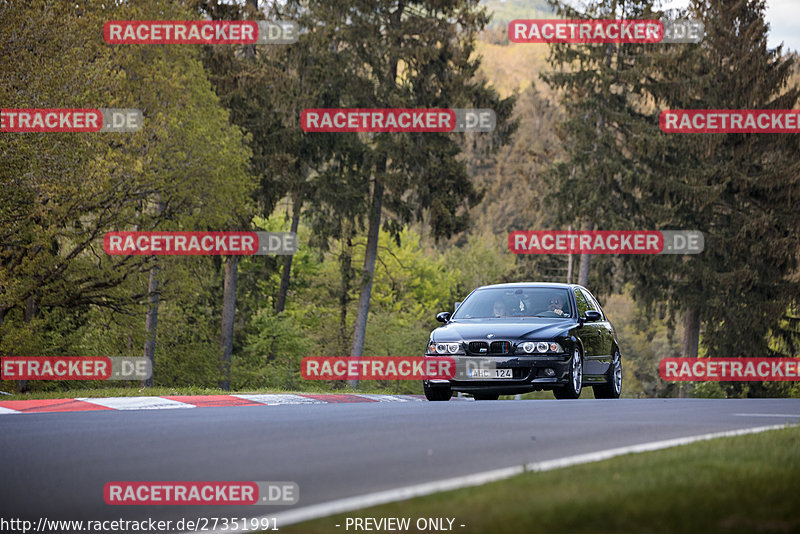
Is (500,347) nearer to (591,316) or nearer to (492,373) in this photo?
(492,373)

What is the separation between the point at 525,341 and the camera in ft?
52.1

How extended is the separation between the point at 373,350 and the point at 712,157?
1689 centimetres

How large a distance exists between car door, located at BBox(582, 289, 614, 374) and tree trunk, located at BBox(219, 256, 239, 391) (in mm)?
21177

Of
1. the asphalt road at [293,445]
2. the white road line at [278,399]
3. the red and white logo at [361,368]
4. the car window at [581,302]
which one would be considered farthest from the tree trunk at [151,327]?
the asphalt road at [293,445]

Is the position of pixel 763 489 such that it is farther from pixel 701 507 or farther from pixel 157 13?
pixel 157 13

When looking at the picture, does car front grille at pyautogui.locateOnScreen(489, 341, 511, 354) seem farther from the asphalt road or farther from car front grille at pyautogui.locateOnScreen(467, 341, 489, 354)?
the asphalt road

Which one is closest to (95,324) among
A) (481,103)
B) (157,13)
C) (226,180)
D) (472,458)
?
(226,180)

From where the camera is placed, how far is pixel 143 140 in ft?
87.0

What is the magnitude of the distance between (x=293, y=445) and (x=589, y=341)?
942 cm

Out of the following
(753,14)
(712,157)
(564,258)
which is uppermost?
(753,14)

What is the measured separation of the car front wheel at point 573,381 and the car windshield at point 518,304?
100 cm

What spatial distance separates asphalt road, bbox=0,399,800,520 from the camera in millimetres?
6973

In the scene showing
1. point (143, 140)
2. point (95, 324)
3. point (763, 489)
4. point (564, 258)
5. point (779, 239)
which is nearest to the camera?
point (763, 489)

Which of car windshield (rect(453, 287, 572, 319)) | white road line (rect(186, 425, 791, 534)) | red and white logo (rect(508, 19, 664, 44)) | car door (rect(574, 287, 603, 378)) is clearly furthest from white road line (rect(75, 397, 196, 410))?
red and white logo (rect(508, 19, 664, 44))
